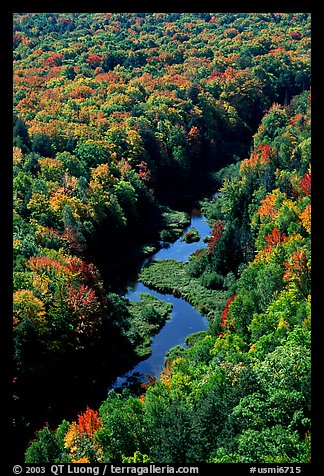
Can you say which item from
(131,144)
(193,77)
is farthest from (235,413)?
(193,77)

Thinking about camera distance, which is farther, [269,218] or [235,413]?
[269,218]

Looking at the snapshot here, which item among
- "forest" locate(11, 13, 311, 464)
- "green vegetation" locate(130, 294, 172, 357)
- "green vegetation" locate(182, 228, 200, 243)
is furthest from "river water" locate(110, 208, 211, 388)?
"green vegetation" locate(182, 228, 200, 243)

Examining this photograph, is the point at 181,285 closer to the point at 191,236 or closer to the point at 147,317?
the point at 147,317

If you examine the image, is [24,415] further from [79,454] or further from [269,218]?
[269,218]

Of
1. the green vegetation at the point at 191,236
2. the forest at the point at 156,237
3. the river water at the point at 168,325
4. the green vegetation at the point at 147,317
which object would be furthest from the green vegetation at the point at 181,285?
the green vegetation at the point at 191,236

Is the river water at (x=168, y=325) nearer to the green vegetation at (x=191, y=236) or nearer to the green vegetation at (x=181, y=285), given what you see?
the green vegetation at (x=181, y=285)
